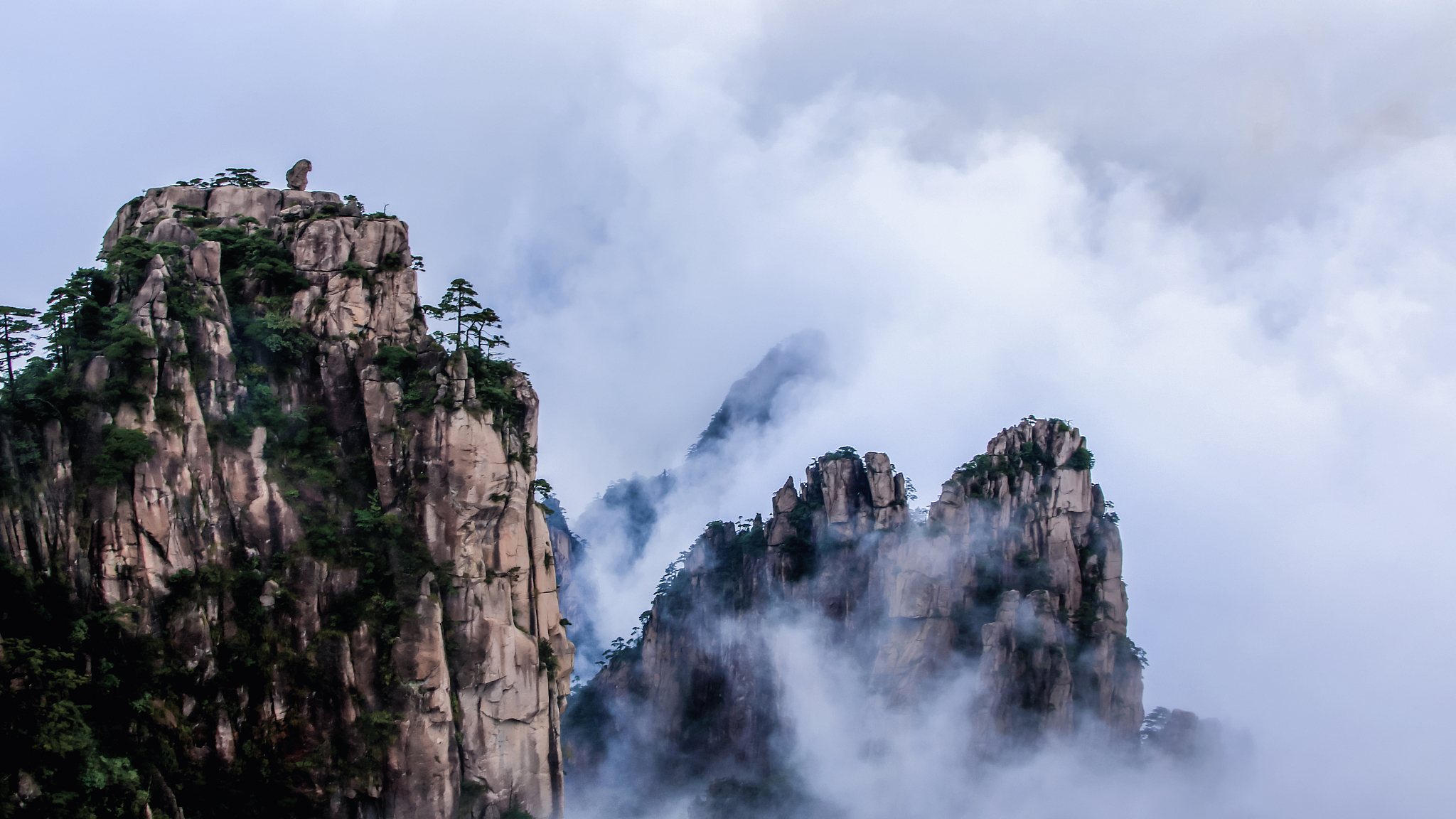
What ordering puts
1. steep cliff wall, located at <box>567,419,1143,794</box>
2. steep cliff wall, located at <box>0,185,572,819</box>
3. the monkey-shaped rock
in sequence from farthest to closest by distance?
steep cliff wall, located at <box>567,419,1143,794</box>, the monkey-shaped rock, steep cliff wall, located at <box>0,185,572,819</box>

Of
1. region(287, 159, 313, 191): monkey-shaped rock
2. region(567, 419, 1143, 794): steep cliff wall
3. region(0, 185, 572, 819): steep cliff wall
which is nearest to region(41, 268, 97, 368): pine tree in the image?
region(0, 185, 572, 819): steep cliff wall

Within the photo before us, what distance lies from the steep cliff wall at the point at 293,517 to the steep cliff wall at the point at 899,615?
39.2m

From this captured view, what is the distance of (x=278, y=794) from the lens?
45.0 metres

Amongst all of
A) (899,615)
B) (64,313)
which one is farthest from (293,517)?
(899,615)

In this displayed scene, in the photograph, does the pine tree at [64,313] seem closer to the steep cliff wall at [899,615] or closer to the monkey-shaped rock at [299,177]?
the monkey-shaped rock at [299,177]

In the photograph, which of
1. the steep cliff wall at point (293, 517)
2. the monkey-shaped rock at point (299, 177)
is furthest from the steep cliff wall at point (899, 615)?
the monkey-shaped rock at point (299, 177)

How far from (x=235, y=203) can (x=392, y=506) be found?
16405mm

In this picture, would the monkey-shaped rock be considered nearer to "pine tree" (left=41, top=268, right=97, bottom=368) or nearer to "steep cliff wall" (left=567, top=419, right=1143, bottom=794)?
"pine tree" (left=41, top=268, right=97, bottom=368)

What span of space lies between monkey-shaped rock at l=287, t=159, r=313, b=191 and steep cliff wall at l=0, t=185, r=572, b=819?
0.98 m

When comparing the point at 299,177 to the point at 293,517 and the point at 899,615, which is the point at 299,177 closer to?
the point at 293,517

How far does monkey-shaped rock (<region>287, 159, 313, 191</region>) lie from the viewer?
56.4 metres

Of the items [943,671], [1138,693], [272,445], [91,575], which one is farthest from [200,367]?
[1138,693]

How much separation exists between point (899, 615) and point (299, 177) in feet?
174

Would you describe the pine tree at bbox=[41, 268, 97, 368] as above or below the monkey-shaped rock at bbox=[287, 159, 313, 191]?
below
